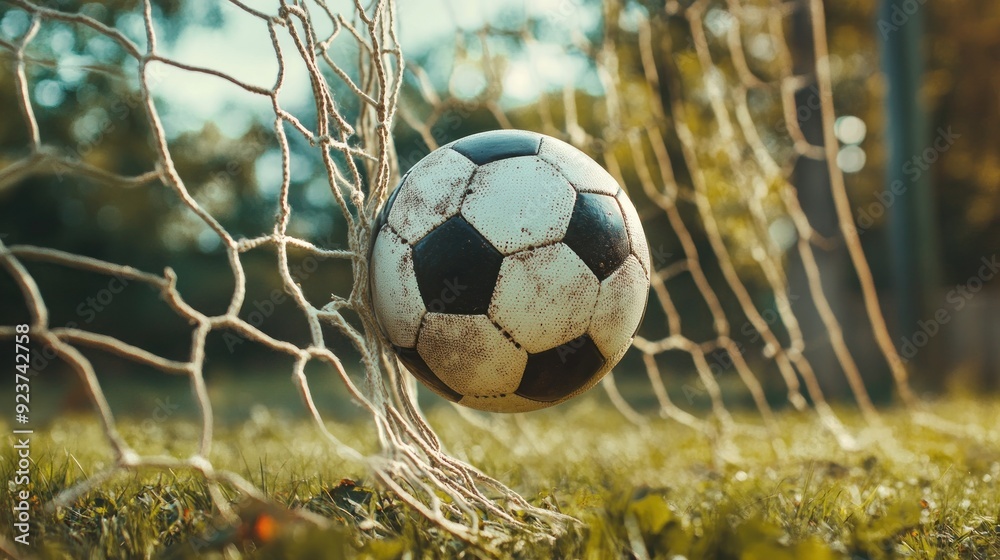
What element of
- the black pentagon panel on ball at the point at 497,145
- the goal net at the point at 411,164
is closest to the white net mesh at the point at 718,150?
the goal net at the point at 411,164

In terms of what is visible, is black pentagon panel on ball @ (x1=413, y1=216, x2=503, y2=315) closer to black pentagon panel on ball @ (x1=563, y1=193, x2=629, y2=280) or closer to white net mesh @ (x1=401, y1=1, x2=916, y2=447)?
black pentagon panel on ball @ (x1=563, y1=193, x2=629, y2=280)

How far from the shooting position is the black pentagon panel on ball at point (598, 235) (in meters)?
2.14

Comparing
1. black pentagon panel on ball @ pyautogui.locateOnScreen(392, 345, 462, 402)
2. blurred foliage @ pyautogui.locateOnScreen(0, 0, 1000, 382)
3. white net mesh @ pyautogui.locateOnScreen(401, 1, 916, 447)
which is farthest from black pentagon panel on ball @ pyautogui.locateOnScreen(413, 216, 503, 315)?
blurred foliage @ pyautogui.locateOnScreen(0, 0, 1000, 382)

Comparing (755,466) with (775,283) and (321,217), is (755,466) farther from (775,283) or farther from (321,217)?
(321,217)

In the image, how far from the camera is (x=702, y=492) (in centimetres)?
275

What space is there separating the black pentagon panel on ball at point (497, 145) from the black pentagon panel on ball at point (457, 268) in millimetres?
230

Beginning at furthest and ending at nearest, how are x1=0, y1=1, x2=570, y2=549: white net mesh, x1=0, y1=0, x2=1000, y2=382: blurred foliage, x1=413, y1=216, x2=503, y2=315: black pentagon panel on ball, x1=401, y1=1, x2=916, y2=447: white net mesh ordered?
x1=0, y1=0, x2=1000, y2=382: blurred foliage
x1=401, y1=1, x2=916, y2=447: white net mesh
x1=413, y1=216, x2=503, y2=315: black pentagon panel on ball
x1=0, y1=1, x2=570, y2=549: white net mesh

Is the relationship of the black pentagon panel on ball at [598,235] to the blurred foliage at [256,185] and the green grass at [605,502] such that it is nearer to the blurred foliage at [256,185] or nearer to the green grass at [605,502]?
the green grass at [605,502]

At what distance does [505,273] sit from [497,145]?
409 mm

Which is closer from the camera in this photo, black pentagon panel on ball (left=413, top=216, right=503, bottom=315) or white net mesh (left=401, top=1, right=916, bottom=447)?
black pentagon panel on ball (left=413, top=216, right=503, bottom=315)

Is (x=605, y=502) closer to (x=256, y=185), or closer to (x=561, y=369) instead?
(x=561, y=369)

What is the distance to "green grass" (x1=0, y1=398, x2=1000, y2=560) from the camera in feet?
5.40

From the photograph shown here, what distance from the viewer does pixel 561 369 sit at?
2.19 meters

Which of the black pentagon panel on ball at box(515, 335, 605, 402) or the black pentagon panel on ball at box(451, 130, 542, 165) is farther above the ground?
the black pentagon panel on ball at box(451, 130, 542, 165)
